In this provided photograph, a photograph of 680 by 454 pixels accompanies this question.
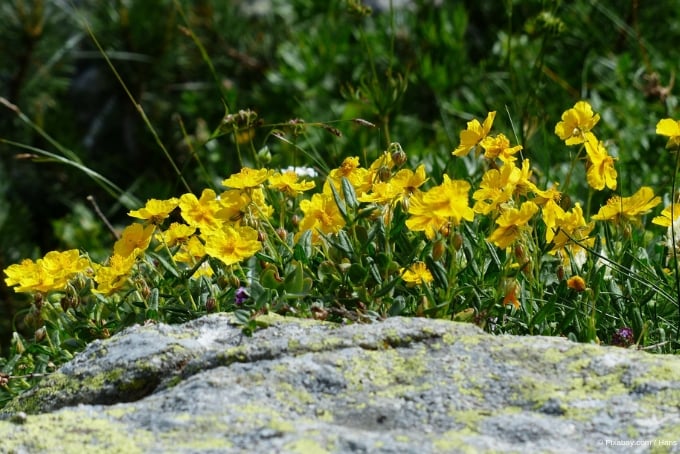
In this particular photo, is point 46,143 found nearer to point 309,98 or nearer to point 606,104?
point 309,98

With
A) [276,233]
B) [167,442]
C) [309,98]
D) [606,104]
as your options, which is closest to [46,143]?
[309,98]

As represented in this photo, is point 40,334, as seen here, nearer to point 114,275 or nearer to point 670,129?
point 114,275

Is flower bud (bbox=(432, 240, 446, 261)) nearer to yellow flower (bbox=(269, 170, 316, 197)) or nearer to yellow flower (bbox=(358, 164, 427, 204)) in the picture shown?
yellow flower (bbox=(358, 164, 427, 204))

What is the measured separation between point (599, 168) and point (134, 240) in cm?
114

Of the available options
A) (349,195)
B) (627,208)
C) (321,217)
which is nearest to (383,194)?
(349,195)

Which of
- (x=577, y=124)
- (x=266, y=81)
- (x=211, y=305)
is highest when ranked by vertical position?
(x=577, y=124)

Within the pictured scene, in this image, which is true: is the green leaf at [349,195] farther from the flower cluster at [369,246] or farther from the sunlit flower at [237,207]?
the sunlit flower at [237,207]

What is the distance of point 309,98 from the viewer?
536cm

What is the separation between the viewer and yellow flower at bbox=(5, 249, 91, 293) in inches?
94.8

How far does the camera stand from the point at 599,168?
97.2 inches

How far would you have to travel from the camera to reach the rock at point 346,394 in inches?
69.5

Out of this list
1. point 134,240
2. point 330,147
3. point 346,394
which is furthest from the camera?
point 330,147

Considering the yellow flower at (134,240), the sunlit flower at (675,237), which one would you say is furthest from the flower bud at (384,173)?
the sunlit flower at (675,237)

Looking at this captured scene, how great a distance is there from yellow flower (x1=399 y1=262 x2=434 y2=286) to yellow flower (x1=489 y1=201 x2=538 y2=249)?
9.1 inches
